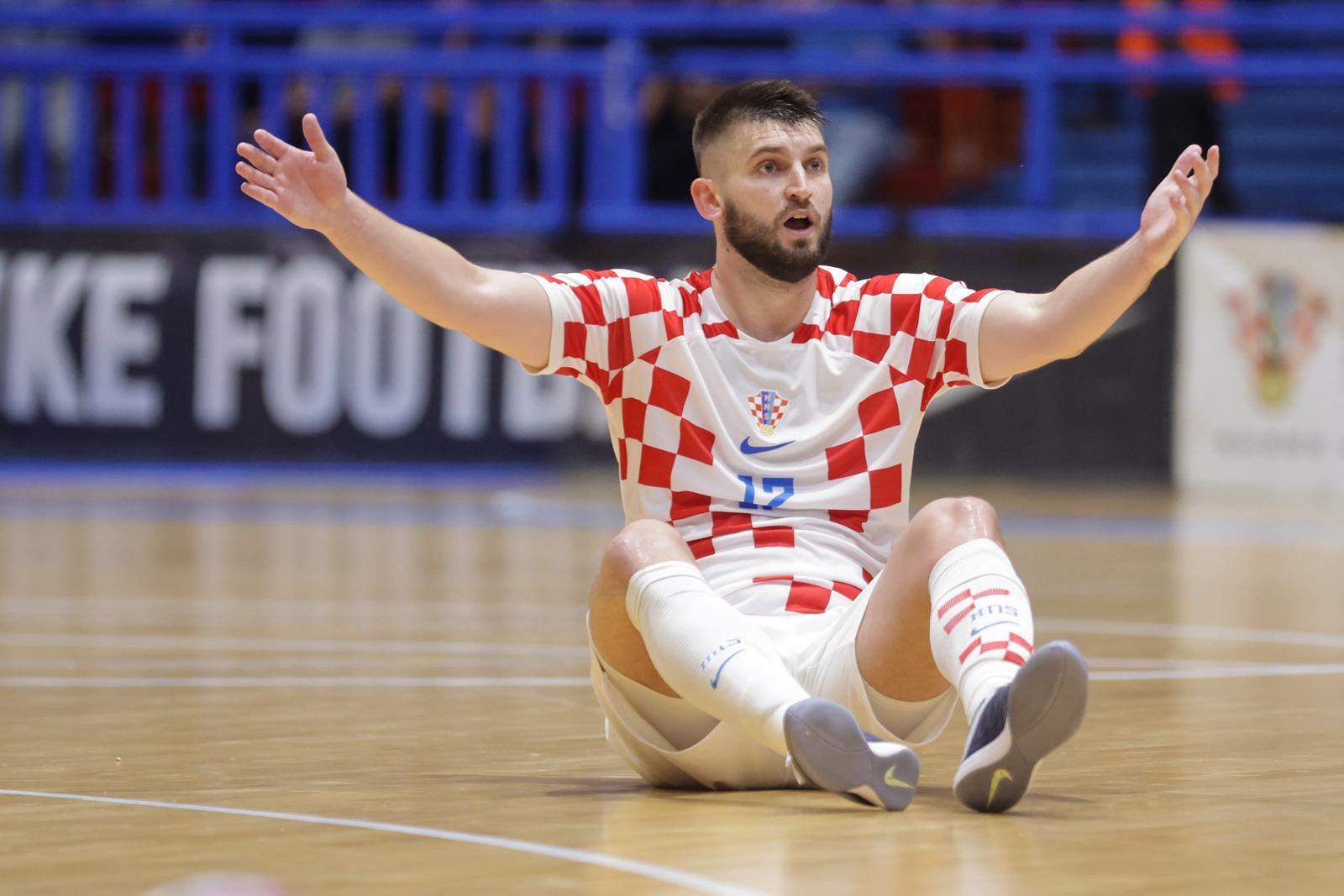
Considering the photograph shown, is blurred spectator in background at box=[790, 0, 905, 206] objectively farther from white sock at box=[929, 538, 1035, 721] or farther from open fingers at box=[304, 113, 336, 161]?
white sock at box=[929, 538, 1035, 721]

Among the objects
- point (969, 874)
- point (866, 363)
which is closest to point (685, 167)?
point (866, 363)

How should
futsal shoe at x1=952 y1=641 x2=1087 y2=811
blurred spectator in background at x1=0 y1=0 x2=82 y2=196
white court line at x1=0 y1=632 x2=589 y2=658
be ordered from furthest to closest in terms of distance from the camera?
blurred spectator in background at x1=0 y1=0 x2=82 y2=196, white court line at x1=0 y1=632 x2=589 y2=658, futsal shoe at x1=952 y1=641 x2=1087 y2=811

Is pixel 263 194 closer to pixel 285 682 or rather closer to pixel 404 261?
pixel 404 261

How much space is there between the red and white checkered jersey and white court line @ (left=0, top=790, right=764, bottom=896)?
869mm

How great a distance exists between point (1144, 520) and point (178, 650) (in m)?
5.97

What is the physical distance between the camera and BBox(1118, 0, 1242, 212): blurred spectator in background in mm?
12766

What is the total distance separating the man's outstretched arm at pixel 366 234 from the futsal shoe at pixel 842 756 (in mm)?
1060

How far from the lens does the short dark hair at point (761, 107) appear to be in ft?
13.3

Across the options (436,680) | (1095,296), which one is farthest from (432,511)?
(1095,296)

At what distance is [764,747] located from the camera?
3775 millimetres

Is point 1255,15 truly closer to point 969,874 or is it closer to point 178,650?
point 178,650

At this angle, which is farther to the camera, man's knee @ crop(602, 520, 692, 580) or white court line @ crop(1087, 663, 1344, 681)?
white court line @ crop(1087, 663, 1344, 681)

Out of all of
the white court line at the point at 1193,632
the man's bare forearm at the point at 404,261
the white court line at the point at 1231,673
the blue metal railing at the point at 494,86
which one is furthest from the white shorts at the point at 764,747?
the blue metal railing at the point at 494,86

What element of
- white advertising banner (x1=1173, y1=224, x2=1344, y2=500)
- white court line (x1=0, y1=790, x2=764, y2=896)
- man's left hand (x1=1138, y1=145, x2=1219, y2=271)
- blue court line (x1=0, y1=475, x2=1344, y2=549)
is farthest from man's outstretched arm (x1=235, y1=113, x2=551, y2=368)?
white advertising banner (x1=1173, y1=224, x2=1344, y2=500)
